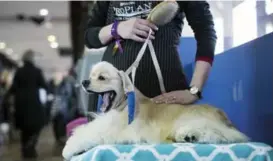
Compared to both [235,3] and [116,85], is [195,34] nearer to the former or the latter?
[235,3]

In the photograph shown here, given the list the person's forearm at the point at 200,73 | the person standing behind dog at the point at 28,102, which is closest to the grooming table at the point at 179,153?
the person's forearm at the point at 200,73

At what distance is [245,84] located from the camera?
147 centimetres

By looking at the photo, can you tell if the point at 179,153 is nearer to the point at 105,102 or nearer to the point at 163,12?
the point at 105,102

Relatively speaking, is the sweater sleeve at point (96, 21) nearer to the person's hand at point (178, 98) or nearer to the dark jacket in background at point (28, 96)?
the person's hand at point (178, 98)

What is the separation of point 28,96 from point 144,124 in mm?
3559

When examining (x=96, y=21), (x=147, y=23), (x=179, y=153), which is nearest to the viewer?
(x=179, y=153)

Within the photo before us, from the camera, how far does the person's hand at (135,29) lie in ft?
4.23

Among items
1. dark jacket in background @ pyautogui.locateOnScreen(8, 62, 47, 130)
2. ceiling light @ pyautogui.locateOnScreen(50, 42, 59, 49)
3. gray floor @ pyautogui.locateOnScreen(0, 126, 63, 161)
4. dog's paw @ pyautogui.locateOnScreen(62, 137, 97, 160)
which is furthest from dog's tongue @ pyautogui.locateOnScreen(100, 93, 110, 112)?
ceiling light @ pyautogui.locateOnScreen(50, 42, 59, 49)

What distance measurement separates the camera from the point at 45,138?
18.1ft

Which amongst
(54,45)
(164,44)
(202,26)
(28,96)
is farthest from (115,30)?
(54,45)

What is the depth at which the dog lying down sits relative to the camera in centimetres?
107

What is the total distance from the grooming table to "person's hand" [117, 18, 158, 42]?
0.40 meters

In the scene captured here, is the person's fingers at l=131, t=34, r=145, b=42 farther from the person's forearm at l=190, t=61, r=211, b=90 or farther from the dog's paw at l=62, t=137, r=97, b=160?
the dog's paw at l=62, t=137, r=97, b=160

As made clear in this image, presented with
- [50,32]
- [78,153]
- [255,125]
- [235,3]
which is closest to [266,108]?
[255,125]
